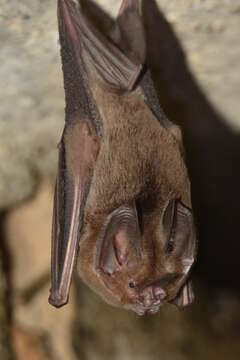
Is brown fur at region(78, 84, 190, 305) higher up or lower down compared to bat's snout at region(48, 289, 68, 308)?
higher up

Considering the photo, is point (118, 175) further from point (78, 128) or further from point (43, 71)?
point (43, 71)

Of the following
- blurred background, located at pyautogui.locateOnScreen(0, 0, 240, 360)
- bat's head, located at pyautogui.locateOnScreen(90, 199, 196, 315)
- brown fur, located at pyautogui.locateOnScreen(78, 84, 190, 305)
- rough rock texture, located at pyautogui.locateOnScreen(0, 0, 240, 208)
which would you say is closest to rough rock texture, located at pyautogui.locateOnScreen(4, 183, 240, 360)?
blurred background, located at pyautogui.locateOnScreen(0, 0, 240, 360)

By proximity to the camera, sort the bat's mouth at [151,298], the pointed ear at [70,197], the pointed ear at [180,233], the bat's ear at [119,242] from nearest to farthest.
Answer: the bat's ear at [119,242]
the pointed ear at [180,233]
the bat's mouth at [151,298]
the pointed ear at [70,197]

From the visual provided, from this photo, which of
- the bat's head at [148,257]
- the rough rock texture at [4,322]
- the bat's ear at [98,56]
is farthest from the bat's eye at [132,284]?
the rough rock texture at [4,322]

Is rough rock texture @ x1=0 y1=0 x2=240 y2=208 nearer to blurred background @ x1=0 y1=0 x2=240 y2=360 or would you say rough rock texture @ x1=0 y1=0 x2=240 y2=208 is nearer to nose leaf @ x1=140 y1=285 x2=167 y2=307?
blurred background @ x1=0 y1=0 x2=240 y2=360

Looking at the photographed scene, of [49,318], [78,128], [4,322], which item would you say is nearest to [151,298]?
[78,128]

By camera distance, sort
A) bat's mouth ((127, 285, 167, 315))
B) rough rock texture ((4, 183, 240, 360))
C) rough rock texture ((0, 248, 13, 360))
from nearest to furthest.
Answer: bat's mouth ((127, 285, 167, 315)) < rough rock texture ((0, 248, 13, 360)) < rough rock texture ((4, 183, 240, 360))

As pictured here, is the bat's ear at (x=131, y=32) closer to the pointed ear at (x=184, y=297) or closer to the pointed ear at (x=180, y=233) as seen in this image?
the pointed ear at (x=180, y=233)
